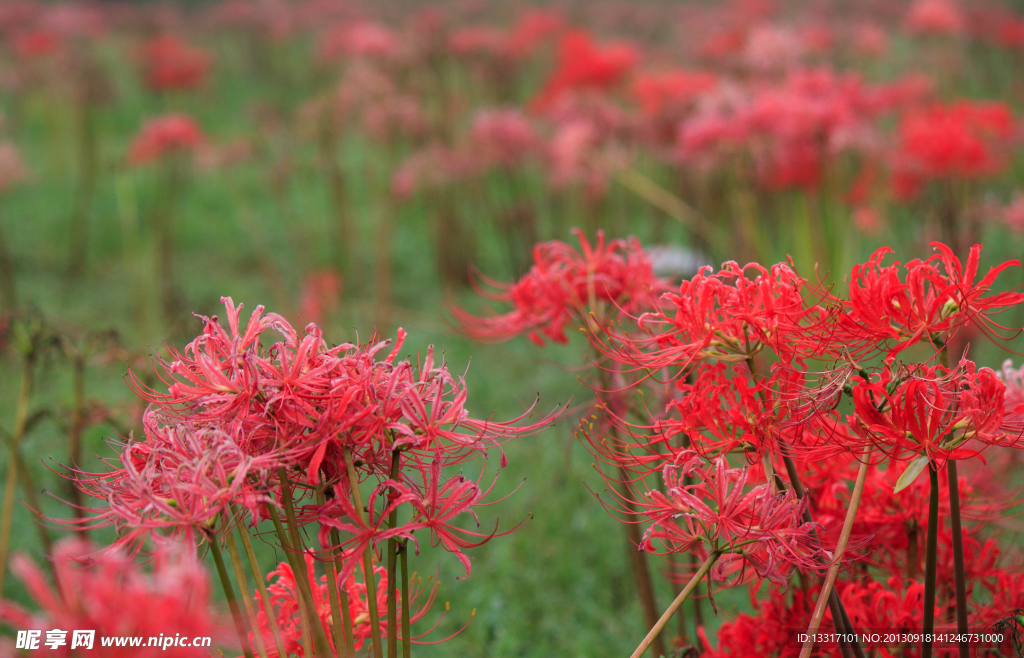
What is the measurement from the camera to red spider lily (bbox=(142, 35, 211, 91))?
20.4ft

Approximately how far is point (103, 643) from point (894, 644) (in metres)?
1.18

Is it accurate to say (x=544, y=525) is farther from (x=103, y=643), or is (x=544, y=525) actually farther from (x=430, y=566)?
(x=103, y=643)

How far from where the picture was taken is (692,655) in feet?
4.32

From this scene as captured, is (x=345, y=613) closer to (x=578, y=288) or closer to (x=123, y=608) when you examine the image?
(x=123, y=608)

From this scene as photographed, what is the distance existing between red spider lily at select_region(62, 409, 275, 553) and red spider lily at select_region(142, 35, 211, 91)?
5994mm

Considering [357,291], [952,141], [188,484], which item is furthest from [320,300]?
[188,484]

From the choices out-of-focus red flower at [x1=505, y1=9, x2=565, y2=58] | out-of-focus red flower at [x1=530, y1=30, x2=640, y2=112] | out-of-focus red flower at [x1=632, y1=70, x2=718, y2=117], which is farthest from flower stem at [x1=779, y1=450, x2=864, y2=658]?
out-of-focus red flower at [x1=505, y1=9, x2=565, y2=58]

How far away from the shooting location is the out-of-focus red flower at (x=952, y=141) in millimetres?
3436

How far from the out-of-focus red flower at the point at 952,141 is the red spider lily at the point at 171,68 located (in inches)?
208

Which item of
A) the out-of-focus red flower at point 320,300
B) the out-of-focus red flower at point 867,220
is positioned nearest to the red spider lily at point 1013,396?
the out-of-focus red flower at point 867,220

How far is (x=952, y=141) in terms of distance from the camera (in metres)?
3.42

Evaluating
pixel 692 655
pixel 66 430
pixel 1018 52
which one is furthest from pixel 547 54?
pixel 692 655

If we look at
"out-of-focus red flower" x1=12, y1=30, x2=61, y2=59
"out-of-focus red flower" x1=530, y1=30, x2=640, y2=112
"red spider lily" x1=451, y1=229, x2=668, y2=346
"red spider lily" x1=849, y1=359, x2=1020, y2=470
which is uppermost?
"out-of-focus red flower" x1=12, y1=30, x2=61, y2=59

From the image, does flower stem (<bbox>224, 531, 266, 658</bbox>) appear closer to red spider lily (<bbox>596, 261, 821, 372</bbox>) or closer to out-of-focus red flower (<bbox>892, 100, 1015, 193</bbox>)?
red spider lily (<bbox>596, 261, 821, 372</bbox>)
